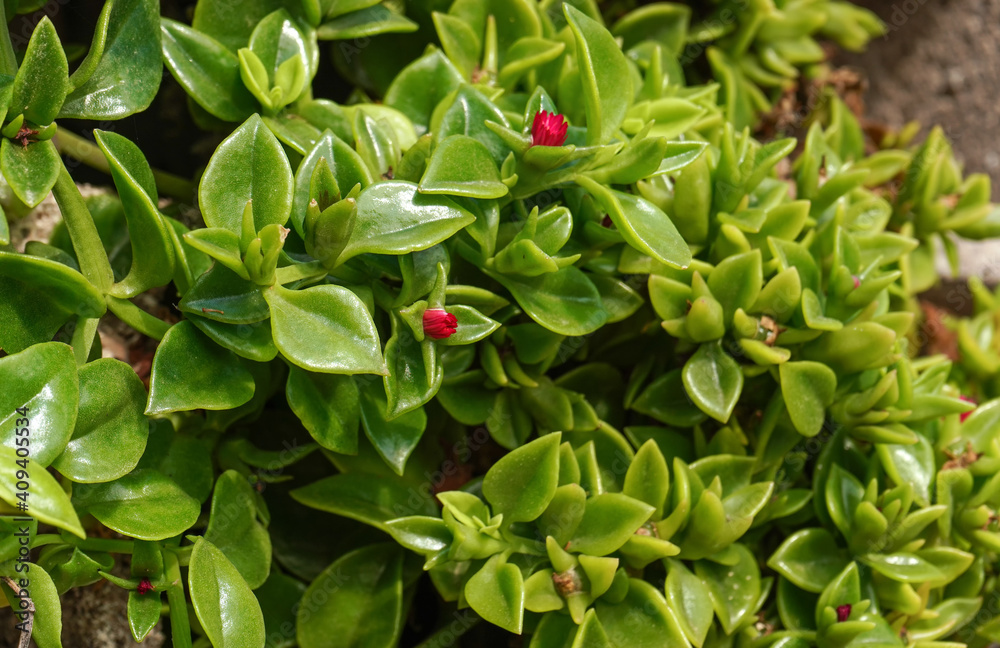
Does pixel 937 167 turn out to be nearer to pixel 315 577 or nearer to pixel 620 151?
pixel 620 151

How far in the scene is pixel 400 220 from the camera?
0.90 metres

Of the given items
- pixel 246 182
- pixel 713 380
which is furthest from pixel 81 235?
pixel 713 380

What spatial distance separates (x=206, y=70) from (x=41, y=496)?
603mm

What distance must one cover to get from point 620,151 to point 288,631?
0.80 m

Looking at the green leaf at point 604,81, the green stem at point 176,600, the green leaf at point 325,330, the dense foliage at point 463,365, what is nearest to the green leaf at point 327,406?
the dense foliage at point 463,365

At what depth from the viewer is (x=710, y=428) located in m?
1.27

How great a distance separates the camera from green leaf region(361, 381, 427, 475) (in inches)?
38.5

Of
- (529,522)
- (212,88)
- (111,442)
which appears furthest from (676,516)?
(212,88)

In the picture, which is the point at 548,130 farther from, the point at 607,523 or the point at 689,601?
the point at 689,601

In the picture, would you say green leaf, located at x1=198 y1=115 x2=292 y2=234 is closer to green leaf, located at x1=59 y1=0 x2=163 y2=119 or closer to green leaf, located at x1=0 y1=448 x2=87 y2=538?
green leaf, located at x1=59 y1=0 x2=163 y2=119

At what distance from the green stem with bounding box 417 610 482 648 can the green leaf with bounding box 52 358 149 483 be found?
489 millimetres

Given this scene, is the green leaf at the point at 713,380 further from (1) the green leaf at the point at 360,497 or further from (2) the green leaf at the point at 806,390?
(1) the green leaf at the point at 360,497

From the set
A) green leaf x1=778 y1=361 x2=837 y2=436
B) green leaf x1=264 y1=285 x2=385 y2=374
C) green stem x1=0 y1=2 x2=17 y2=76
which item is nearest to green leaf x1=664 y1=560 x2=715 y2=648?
green leaf x1=778 y1=361 x2=837 y2=436

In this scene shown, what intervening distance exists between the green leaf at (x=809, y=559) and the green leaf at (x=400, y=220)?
66 centimetres
